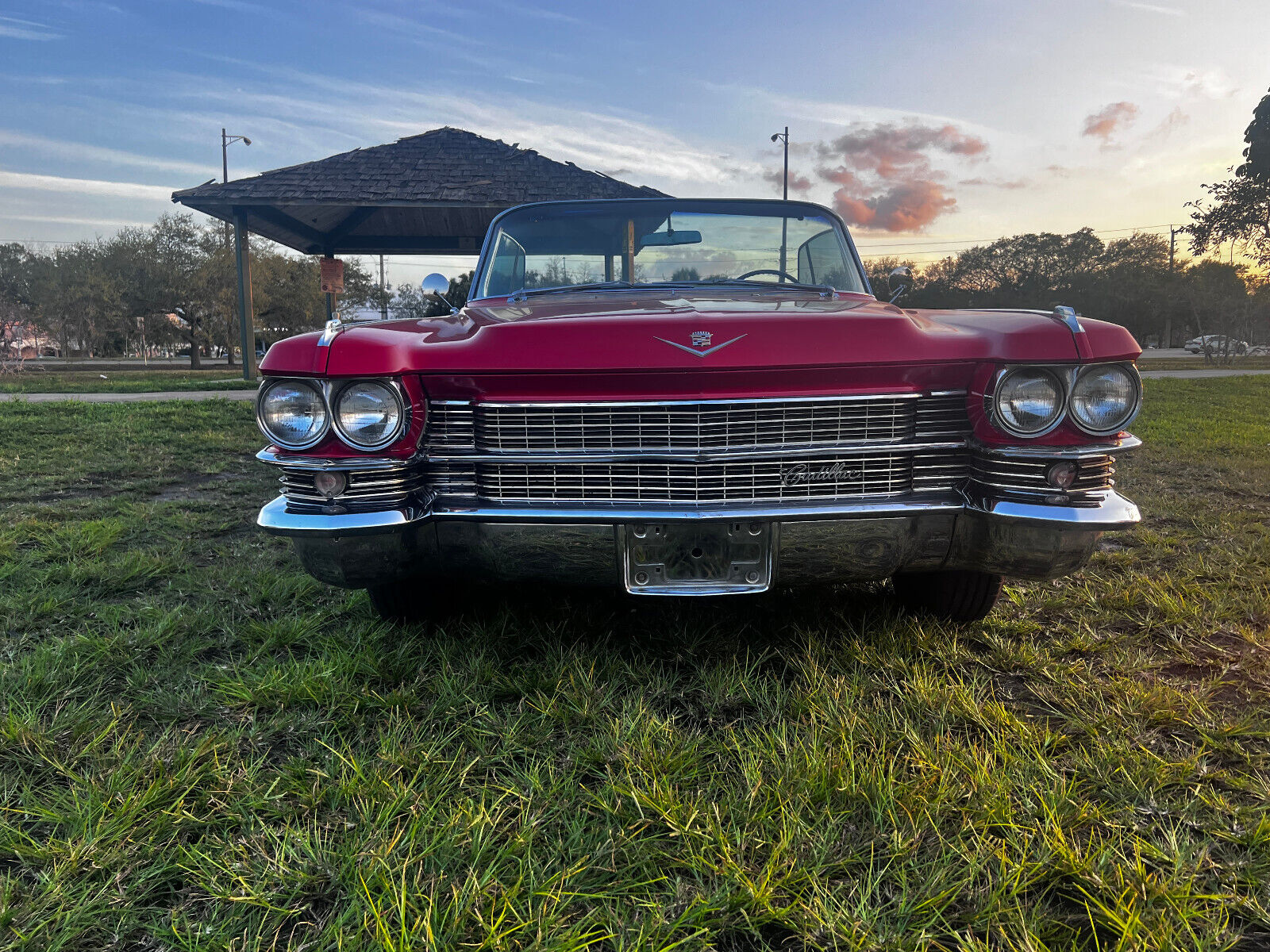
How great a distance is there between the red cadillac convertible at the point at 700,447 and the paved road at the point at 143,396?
30.5 ft

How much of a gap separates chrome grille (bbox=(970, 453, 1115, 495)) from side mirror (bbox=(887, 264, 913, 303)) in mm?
1551

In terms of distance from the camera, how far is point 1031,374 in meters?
2.01

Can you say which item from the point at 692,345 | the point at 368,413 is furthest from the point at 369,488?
the point at 692,345

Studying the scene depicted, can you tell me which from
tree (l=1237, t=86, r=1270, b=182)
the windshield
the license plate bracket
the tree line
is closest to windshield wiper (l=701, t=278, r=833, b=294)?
the windshield

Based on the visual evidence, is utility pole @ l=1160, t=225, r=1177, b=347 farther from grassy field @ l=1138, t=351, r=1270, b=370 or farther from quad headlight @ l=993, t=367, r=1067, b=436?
quad headlight @ l=993, t=367, r=1067, b=436

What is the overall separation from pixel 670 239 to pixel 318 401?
1854mm

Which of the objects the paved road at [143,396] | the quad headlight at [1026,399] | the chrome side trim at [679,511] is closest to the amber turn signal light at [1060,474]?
the quad headlight at [1026,399]

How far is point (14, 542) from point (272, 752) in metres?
2.64

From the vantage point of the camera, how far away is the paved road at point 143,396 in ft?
33.8

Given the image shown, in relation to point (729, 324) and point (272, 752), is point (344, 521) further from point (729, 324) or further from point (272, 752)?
point (729, 324)

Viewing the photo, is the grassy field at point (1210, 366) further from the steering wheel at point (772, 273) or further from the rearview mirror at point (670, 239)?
the rearview mirror at point (670, 239)

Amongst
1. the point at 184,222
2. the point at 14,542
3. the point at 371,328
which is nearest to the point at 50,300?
the point at 184,222

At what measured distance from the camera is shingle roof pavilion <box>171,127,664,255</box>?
1136cm

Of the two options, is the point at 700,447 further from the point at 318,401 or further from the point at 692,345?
the point at 318,401
